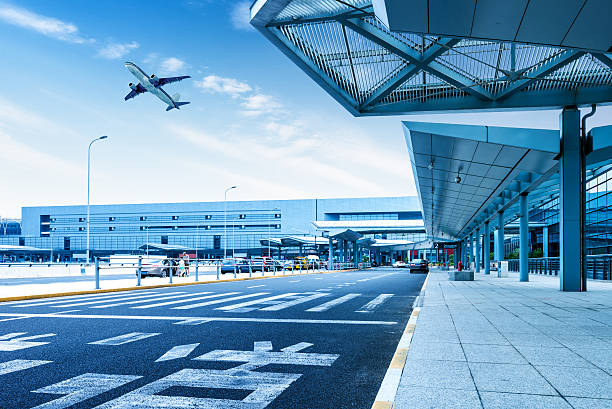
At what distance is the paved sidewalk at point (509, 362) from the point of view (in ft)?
14.0

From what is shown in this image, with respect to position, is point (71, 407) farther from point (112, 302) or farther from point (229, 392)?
point (112, 302)

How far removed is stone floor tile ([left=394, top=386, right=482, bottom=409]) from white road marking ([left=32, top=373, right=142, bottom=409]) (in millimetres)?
2713

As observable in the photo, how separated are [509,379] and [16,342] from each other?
262 inches

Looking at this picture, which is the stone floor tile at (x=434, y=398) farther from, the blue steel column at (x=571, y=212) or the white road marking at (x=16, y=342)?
the blue steel column at (x=571, y=212)

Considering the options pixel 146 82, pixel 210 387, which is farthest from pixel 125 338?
pixel 146 82

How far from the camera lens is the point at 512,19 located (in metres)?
9.32

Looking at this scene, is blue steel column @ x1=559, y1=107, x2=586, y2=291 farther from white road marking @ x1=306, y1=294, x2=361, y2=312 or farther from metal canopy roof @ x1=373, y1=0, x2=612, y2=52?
metal canopy roof @ x1=373, y1=0, x2=612, y2=52

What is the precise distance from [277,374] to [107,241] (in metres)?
129

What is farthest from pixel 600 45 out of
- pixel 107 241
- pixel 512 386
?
pixel 107 241

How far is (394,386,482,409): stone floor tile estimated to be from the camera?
4.04m

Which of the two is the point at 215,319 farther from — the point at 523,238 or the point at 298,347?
the point at 523,238

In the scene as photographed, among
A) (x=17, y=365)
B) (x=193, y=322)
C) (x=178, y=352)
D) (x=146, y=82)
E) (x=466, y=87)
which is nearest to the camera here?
(x=17, y=365)

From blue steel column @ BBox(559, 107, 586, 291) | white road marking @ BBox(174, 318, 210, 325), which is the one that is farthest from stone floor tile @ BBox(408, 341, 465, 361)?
blue steel column @ BBox(559, 107, 586, 291)

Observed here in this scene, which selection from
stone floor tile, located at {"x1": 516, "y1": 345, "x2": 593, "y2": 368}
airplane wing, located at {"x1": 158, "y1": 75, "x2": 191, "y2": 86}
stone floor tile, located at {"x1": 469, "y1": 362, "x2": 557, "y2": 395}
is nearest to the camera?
stone floor tile, located at {"x1": 469, "y1": 362, "x2": 557, "y2": 395}
